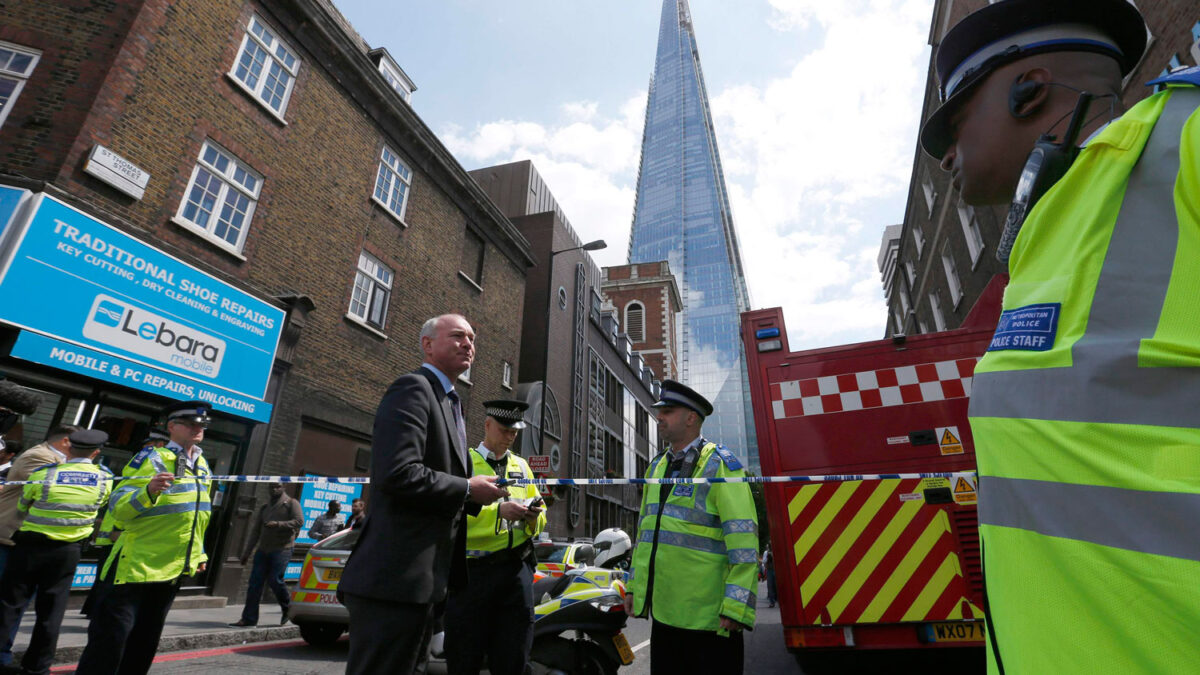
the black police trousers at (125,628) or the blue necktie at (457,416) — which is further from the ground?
the blue necktie at (457,416)

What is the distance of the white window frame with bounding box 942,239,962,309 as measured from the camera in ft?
57.6

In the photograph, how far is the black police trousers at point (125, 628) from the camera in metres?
3.33

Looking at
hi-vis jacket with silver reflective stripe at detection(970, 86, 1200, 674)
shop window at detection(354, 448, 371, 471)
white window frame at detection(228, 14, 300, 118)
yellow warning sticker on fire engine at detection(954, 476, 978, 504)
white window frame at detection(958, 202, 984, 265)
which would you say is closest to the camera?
hi-vis jacket with silver reflective stripe at detection(970, 86, 1200, 674)

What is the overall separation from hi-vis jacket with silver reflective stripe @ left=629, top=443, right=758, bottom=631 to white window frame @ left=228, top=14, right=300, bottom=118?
11.2 meters

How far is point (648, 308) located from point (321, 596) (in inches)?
1916

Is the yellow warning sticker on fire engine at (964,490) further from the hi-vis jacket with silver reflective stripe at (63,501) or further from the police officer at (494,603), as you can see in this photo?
the hi-vis jacket with silver reflective stripe at (63,501)

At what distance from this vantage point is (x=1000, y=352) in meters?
1.00

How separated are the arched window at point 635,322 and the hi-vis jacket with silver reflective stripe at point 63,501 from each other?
48.5 metres

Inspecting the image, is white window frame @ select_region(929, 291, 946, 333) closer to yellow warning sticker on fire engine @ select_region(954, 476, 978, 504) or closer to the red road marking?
yellow warning sticker on fire engine @ select_region(954, 476, 978, 504)

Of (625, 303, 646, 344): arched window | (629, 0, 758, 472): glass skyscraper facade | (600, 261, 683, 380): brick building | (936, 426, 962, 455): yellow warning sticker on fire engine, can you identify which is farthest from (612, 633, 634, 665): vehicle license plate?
(629, 0, 758, 472): glass skyscraper facade

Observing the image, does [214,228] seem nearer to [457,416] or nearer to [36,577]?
[36,577]

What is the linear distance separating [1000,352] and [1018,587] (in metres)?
0.38

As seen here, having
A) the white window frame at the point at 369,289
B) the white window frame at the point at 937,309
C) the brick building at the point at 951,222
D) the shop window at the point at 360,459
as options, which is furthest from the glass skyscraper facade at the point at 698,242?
the shop window at the point at 360,459

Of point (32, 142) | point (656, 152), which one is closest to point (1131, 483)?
point (32, 142)
